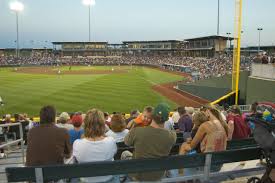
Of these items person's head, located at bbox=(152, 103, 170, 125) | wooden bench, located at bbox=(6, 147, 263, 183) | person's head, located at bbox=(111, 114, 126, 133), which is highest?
person's head, located at bbox=(152, 103, 170, 125)

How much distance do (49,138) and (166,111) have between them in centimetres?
168

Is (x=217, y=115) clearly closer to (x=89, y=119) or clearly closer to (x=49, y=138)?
(x=89, y=119)

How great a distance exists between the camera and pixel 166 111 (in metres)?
4.62

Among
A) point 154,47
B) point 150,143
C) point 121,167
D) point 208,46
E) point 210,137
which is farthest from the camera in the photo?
point 154,47

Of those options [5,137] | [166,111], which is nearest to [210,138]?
[166,111]

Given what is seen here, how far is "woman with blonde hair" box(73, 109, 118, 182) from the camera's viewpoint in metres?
4.32

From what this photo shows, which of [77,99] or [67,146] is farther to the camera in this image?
[77,99]

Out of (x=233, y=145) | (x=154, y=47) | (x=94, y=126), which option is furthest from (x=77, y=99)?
(x=154, y=47)

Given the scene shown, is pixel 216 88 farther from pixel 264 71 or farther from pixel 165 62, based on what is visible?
pixel 165 62

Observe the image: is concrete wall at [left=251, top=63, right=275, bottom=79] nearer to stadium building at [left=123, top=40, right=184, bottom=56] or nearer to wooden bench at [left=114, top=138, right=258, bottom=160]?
wooden bench at [left=114, top=138, right=258, bottom=160]

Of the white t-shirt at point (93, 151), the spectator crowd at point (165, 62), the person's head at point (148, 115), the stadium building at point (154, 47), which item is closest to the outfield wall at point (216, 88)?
the person's head at point (148, 115)

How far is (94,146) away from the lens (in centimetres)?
433

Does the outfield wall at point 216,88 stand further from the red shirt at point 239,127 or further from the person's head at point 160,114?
the person's head at point 160,114

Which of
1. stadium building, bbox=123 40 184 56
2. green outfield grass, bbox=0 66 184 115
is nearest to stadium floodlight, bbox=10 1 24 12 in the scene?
green outfield grass, bbox=0 66 184 115
